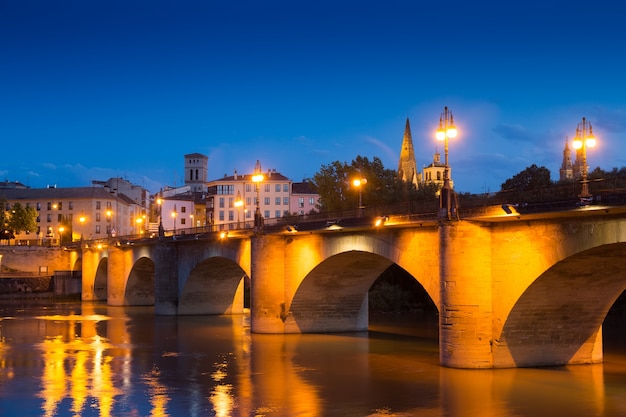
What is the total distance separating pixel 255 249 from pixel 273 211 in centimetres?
8945

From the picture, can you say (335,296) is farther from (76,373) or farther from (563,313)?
(76,373)

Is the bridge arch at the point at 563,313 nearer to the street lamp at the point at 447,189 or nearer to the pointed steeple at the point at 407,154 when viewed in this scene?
the street lamp at the point at 447,189

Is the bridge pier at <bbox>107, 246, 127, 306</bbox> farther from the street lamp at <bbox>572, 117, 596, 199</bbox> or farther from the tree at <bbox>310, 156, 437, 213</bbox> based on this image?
the street lamp at <bbox>572, 117, 596, 199</bbox>

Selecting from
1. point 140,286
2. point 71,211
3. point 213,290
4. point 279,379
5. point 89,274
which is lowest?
point 279,379

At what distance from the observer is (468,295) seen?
28906mm

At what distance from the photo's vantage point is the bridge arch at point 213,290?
6031 centimetres

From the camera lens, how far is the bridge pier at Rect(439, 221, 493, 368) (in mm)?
28859

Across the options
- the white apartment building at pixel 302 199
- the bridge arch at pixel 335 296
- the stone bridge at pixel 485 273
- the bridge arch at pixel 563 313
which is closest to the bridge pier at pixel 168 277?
the stone bridge at pixel 485 273

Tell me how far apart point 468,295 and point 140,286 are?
53.5 m

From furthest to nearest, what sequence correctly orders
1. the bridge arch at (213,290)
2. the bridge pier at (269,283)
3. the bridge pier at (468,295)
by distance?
the bridge arch at (213,290)
the bridge pier at (269,283)
the bridge pier at (468,295)

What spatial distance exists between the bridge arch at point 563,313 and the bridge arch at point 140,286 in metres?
51.0

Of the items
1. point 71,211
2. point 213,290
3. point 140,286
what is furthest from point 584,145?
point 71,211

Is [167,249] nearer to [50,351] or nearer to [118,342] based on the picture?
[118,342]

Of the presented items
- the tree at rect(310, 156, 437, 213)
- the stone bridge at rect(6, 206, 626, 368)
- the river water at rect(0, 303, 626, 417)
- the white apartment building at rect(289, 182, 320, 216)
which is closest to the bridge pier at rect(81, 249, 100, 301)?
the tree at rect(310, 156, 437, 213)
